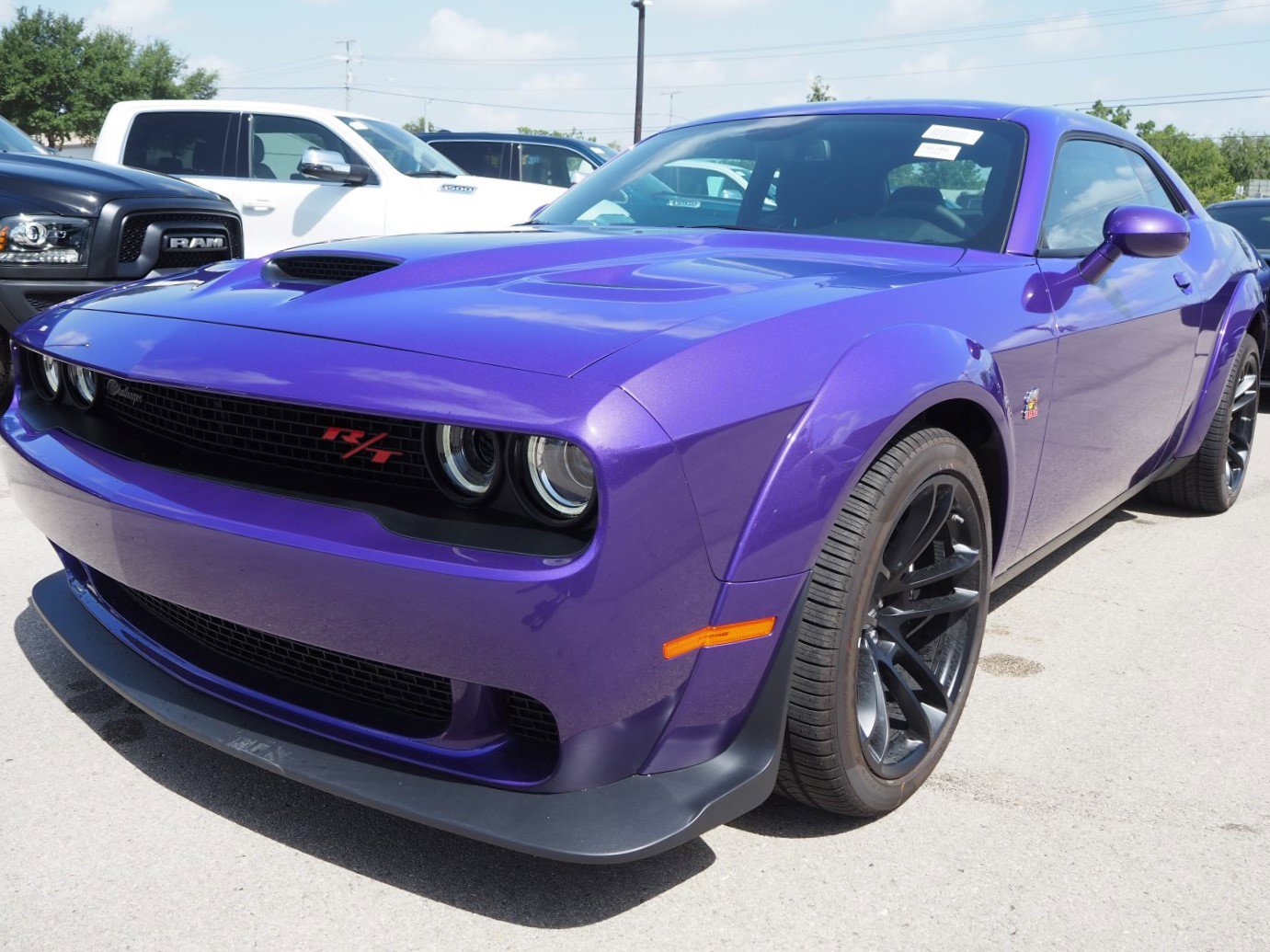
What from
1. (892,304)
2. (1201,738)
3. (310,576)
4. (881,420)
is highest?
(892,304)

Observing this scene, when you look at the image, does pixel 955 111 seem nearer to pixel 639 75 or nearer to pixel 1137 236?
pixel 1137 236

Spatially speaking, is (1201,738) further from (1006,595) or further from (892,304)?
(892,304)

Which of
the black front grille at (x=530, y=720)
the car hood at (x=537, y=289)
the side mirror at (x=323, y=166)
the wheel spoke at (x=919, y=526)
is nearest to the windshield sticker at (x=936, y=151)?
the car hood at (x=537, y=289)

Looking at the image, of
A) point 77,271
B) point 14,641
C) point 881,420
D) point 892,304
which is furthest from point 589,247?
point 77,271

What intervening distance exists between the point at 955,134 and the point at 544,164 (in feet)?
29.5

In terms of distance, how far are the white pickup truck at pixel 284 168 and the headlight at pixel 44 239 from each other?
2795mm

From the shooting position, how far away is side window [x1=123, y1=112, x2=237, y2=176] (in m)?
8.29

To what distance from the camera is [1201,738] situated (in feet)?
8.68

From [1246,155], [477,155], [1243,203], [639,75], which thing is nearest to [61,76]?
[639,75]

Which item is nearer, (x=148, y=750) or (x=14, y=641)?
(x=148, y=750)

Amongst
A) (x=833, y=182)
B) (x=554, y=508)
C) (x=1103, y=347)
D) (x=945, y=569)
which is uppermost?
(x=833, y=182)

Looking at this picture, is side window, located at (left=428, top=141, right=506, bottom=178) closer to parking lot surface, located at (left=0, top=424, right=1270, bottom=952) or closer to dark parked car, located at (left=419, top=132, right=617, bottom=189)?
dark parked car, located at (left=419, top=132, right=617, bottom=189)

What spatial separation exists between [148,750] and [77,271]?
363cm

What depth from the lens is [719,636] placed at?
5.79 ft
